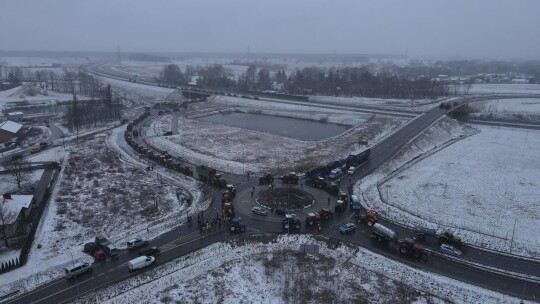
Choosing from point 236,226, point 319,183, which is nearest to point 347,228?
point 236,226

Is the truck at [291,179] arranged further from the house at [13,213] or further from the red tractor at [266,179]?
the house at [13,213]

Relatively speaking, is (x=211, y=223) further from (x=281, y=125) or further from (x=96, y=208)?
(x=281, y=125)

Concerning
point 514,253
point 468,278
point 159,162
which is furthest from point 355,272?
point 159,162

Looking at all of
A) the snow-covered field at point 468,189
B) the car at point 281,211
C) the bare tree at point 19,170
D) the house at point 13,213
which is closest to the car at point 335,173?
→ the snow-covered field at point 468,189

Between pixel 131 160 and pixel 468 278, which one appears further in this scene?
pixel 131 160

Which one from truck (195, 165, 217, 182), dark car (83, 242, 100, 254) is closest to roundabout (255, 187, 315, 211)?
truck (195, 165, 217, 182)

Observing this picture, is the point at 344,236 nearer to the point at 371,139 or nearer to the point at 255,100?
the point at 371,139

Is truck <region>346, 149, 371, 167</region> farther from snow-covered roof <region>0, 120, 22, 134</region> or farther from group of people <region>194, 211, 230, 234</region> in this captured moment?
snow-covered roof <region>0, 120, 22, 134</region>
